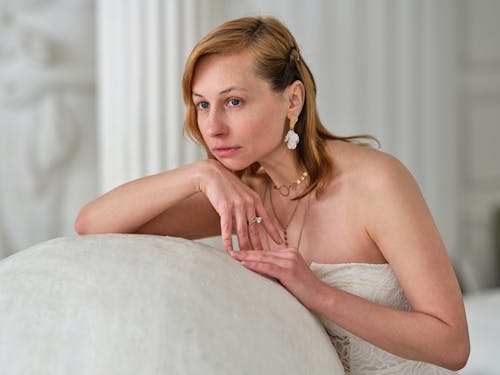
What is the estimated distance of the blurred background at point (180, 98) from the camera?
127 inches

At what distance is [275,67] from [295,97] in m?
0.11

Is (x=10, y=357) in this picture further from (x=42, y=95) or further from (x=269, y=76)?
(x=42, y=95)

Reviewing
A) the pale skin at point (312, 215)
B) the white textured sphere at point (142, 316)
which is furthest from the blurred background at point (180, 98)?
the white textured sphere at point (142, 316)

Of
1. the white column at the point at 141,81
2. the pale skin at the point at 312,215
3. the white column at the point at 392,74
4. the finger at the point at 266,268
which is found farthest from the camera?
the white column at the point at 392,74

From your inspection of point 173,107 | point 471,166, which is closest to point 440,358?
point 173,107

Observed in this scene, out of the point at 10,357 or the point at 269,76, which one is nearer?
the point at 10,357

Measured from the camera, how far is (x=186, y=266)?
995 millimetres

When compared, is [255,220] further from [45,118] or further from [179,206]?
[45,118]

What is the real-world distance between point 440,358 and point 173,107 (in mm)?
2122

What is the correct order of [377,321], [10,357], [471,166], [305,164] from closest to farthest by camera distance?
1. [10,357]
2. [377,321]
3. [305,164]
4. [471,166]

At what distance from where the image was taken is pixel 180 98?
327cm

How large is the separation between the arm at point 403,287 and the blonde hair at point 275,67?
0.18 metres

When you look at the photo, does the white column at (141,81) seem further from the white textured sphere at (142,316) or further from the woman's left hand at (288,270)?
the white textured sphere at (142,316)

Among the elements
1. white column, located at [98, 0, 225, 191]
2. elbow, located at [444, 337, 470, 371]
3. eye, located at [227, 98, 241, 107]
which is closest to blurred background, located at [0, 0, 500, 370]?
white column, located at [98, 0, 225, 191]
